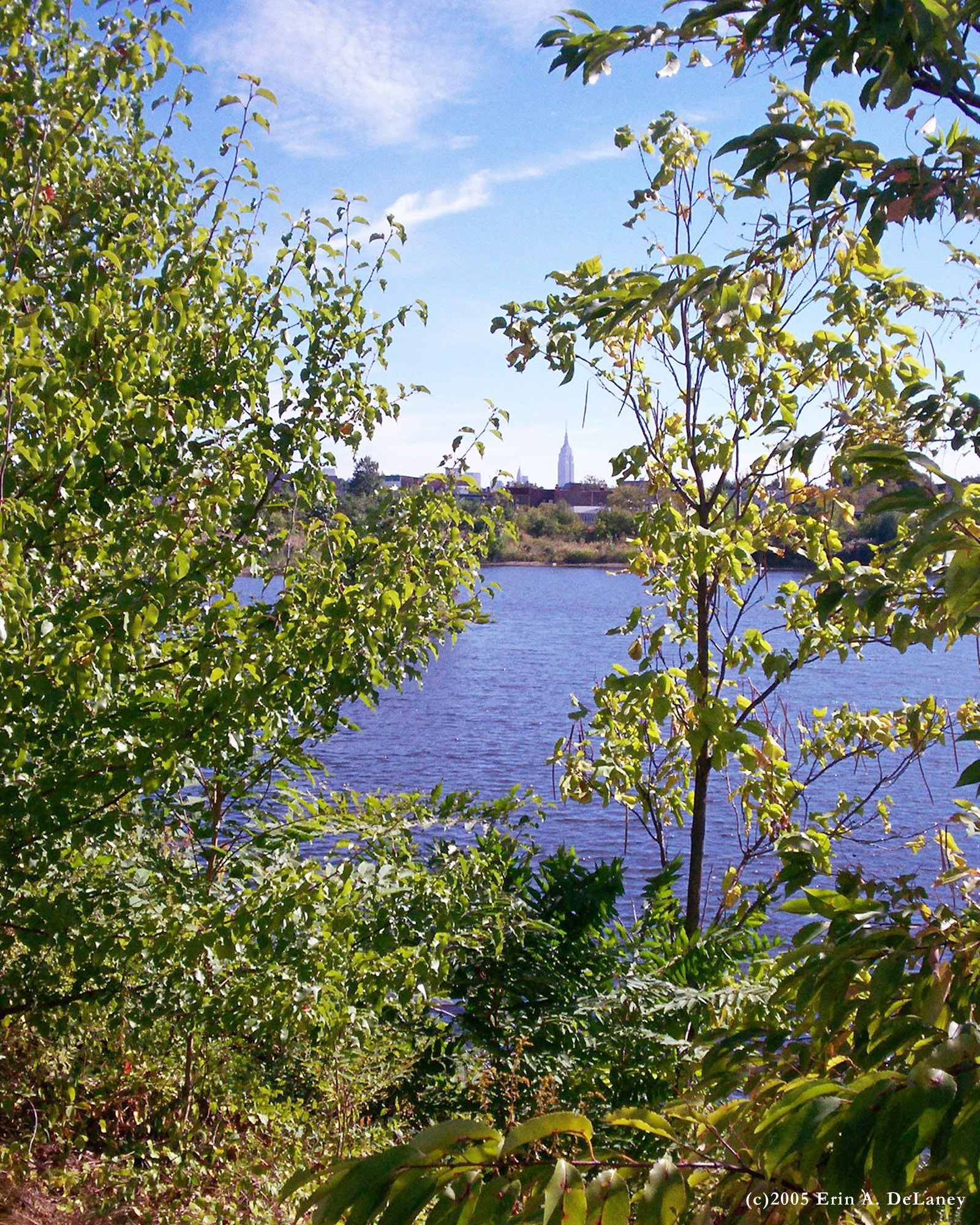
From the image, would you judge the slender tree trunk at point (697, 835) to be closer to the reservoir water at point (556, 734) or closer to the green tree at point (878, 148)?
the reservoir water at point (556, 734)

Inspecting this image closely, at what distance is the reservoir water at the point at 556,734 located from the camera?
1038 cm

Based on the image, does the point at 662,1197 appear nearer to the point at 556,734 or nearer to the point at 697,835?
the point at 697,835

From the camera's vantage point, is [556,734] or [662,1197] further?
[556,734]

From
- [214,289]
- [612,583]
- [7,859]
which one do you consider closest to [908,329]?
[214,289]

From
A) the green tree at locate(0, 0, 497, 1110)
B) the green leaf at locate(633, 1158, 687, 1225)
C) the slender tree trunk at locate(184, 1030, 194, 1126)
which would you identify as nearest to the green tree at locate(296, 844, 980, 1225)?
the green leaf at locate(633, 1158, 687, 1225)

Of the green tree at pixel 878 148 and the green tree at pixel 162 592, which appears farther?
the green tree at pixel 162 592

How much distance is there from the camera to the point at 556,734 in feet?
53.2

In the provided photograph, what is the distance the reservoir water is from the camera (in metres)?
10.4

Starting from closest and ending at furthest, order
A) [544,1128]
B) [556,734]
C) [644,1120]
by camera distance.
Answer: [544,1128]
[644,1120]
[556,734]

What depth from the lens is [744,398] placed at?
447cm

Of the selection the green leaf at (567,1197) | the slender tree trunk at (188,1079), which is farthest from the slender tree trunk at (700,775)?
the green leaf at (567,1197)

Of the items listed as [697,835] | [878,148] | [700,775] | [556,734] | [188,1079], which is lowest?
[556,734]

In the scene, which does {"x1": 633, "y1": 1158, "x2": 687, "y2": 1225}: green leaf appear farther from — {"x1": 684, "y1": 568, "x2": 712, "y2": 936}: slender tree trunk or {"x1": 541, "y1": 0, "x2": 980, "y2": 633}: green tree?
{"x1": 684, "y1": 568, "x2": 712, "y2": 936}: slender tree trunk

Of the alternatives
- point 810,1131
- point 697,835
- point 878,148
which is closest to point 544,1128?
point 810,1131
